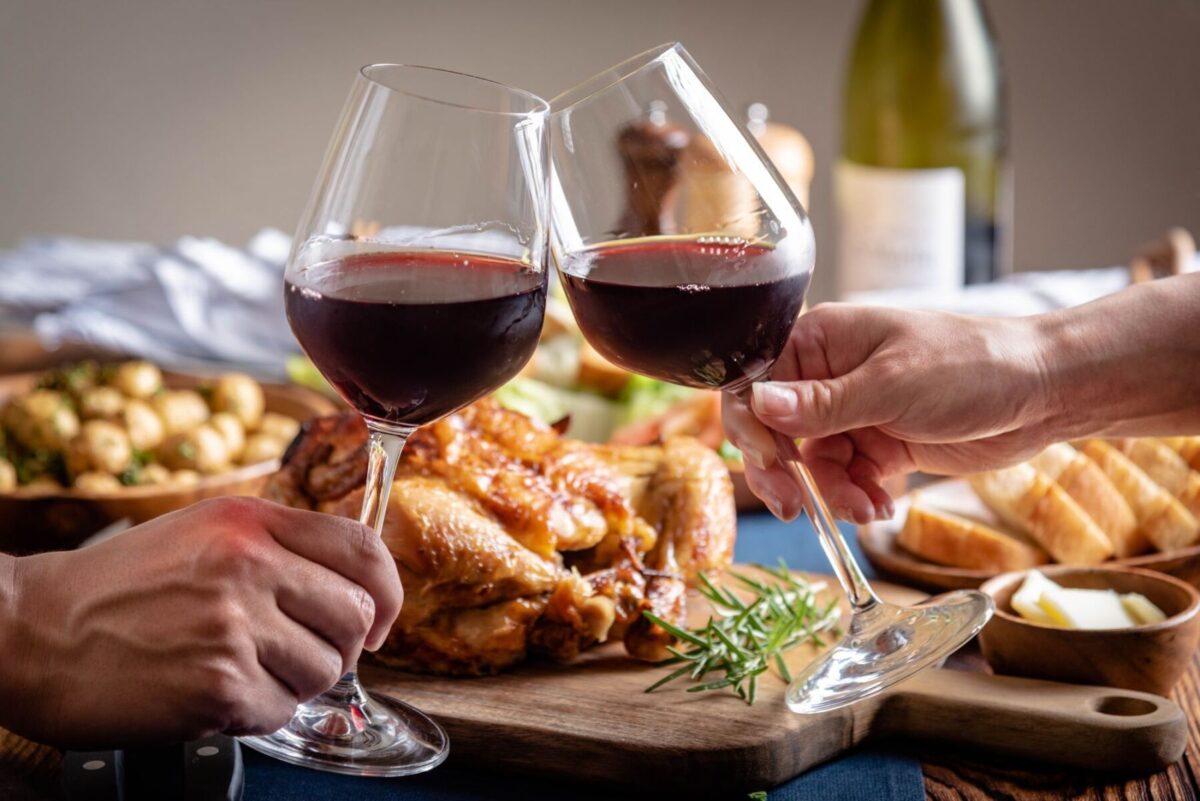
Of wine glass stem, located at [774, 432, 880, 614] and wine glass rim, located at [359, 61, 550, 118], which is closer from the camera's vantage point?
wine glass rim, located at [359, 61, 550, 118]

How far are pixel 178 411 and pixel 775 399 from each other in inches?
52.2

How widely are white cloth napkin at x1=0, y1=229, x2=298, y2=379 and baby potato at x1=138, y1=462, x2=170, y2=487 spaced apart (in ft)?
2.94

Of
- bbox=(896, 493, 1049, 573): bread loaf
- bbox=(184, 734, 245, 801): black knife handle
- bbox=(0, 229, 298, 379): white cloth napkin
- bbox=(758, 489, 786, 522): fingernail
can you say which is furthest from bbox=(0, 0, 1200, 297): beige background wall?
bbox=(184, 734, 245, 801): black knife handle

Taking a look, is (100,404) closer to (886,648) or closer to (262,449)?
(262,449)

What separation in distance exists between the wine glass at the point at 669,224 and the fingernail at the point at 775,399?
68 millimetres

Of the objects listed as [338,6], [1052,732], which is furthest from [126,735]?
[338,6]

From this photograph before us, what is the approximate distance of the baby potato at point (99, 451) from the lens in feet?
6.77

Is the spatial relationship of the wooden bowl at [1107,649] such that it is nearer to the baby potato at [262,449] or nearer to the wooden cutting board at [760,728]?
the wooden cutting board at [760,728]

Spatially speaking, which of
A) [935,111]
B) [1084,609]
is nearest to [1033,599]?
[1084,609]

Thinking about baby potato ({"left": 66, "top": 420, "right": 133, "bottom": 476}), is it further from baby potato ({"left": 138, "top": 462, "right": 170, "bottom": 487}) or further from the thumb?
the thumb

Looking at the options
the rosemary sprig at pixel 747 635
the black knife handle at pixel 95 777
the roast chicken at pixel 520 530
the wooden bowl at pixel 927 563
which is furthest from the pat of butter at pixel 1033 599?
the black knife handle at pixel 95 777

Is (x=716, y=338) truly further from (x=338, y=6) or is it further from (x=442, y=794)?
(x=338, y=6)

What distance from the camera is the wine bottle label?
2926 mm

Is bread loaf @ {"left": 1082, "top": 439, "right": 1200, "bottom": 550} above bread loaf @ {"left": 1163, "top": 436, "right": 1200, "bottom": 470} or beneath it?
beneath
